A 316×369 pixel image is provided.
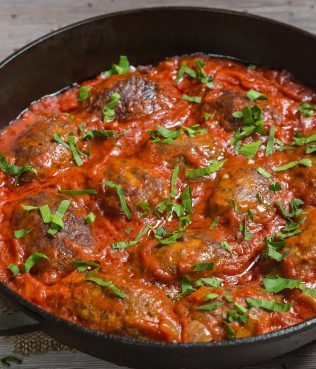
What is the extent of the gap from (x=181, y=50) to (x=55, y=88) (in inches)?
46.8

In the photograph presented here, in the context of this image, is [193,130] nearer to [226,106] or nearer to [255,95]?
[226,106]

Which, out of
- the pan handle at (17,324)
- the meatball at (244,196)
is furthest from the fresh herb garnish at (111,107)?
the pan handle at (17,324)

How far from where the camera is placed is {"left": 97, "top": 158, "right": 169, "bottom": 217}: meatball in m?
3.94

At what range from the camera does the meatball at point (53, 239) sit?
3688 millimetres

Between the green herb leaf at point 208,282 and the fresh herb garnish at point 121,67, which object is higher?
the fresh herb garnish at point 121,67

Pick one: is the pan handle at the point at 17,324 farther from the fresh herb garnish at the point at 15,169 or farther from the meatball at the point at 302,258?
the meatball at the point at 302,258

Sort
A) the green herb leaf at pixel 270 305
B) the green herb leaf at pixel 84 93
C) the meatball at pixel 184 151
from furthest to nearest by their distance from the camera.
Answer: the green herb leaf at pixel 84 93, the meatball at pixel 184 151, the green herb leaf at pixel 270 305

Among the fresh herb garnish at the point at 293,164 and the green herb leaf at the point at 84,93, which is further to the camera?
the green herb leaf at the point at 84,93

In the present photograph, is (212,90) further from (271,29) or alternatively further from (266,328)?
(266,328)

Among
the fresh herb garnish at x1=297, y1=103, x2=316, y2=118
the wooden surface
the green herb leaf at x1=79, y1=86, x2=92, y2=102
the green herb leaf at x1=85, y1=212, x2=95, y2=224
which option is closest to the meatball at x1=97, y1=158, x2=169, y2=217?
the green herb leaf at x1=85, y1=212, x2=95, y2=224

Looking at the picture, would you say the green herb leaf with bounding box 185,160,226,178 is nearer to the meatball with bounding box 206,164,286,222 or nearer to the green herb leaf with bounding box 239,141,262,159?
the meatball with bounding box 206,164,286,222

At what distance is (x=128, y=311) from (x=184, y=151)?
4.40 feet

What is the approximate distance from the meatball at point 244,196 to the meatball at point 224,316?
1.92 feet

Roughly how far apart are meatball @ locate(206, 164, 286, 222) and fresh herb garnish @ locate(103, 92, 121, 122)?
43.3 inches
